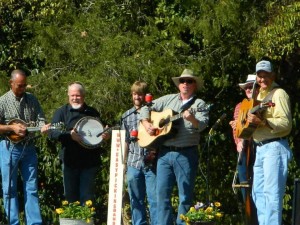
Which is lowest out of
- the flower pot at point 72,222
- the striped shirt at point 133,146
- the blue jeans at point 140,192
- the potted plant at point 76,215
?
the flower pot at point 72,222

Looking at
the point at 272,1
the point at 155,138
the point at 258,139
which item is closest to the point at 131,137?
the point at 155,138

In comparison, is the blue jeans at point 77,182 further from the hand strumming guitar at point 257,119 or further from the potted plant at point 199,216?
the hand strumming guitar at point 257,119

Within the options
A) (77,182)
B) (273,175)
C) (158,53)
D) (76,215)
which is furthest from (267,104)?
(158,53)

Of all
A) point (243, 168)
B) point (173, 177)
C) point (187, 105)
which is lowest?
point (173, 177)

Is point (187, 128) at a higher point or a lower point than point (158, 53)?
lower

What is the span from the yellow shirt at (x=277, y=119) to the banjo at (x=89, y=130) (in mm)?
2037

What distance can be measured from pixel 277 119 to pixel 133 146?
2.25m

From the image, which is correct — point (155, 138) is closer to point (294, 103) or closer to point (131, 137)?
point (131, 137)

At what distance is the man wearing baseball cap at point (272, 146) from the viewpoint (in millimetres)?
10062

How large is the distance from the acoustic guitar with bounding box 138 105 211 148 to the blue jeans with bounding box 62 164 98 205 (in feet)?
2.67

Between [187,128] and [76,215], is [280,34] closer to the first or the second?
[187,128]

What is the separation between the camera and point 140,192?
11.7 metres

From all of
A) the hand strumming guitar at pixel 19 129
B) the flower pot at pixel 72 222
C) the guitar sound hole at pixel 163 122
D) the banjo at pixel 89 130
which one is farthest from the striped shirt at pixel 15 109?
the guitar sound hole at pixel 163 122

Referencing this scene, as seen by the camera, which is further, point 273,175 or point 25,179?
point 25,179
